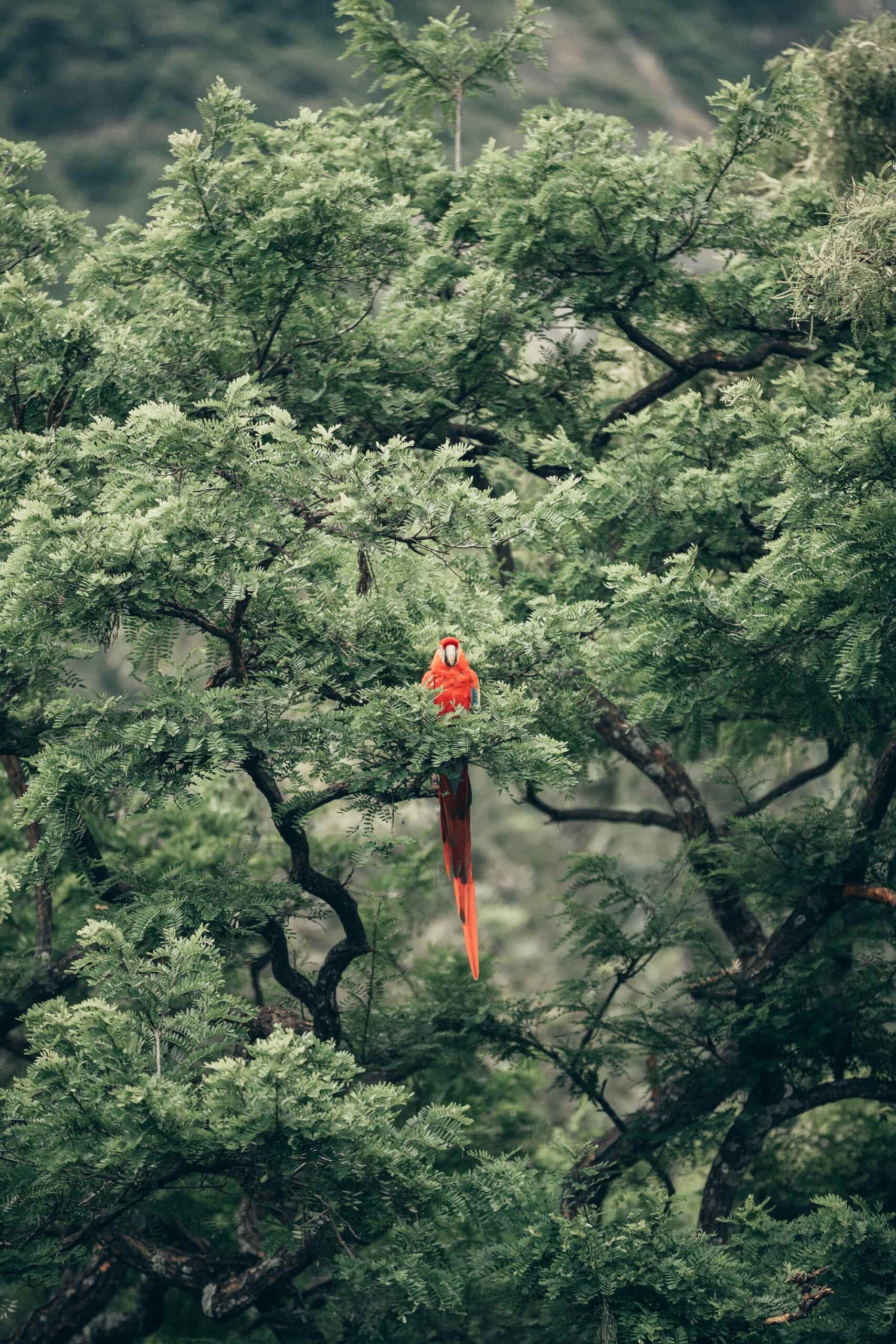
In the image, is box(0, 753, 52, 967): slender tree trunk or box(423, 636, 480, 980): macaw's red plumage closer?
box(423, 636, 480, 980): macaw's red plumage

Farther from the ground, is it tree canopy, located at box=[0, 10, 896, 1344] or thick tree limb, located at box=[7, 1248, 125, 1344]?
tree canopy, located at box=[0, 10, 896, 1344]

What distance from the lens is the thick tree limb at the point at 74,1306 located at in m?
7.86

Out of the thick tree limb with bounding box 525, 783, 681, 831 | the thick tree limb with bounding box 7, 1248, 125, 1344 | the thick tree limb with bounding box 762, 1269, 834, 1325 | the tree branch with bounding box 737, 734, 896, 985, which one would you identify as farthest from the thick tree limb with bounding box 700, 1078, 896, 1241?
the thick tree limb with bounding box 7, 1248, 125, 1344

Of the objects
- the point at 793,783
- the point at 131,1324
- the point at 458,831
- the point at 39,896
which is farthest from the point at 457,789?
the point at 131,1324

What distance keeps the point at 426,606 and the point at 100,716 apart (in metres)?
1.57

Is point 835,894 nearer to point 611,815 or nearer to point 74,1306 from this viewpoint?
point 611,815

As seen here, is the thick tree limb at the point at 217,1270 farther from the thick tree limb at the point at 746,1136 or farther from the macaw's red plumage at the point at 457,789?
the thick tree limb at the point at 746,1136

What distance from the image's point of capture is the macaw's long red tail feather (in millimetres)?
5988

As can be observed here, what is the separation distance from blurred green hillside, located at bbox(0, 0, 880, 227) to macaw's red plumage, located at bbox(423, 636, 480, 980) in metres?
19.5

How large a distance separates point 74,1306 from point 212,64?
898 inches

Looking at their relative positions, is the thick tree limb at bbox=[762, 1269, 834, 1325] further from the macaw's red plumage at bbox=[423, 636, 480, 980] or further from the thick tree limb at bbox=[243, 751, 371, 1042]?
the thick tree limb at bbox=[243, 751, 371, 1042]

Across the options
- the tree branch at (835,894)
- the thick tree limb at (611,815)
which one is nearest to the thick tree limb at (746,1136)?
the tree branch at (835,894)

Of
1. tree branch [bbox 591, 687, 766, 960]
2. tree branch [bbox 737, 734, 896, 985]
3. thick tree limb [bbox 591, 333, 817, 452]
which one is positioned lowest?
tree branch [bbox 737, 734, 896, 985]

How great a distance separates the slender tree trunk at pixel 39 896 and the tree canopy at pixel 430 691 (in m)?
0.07
